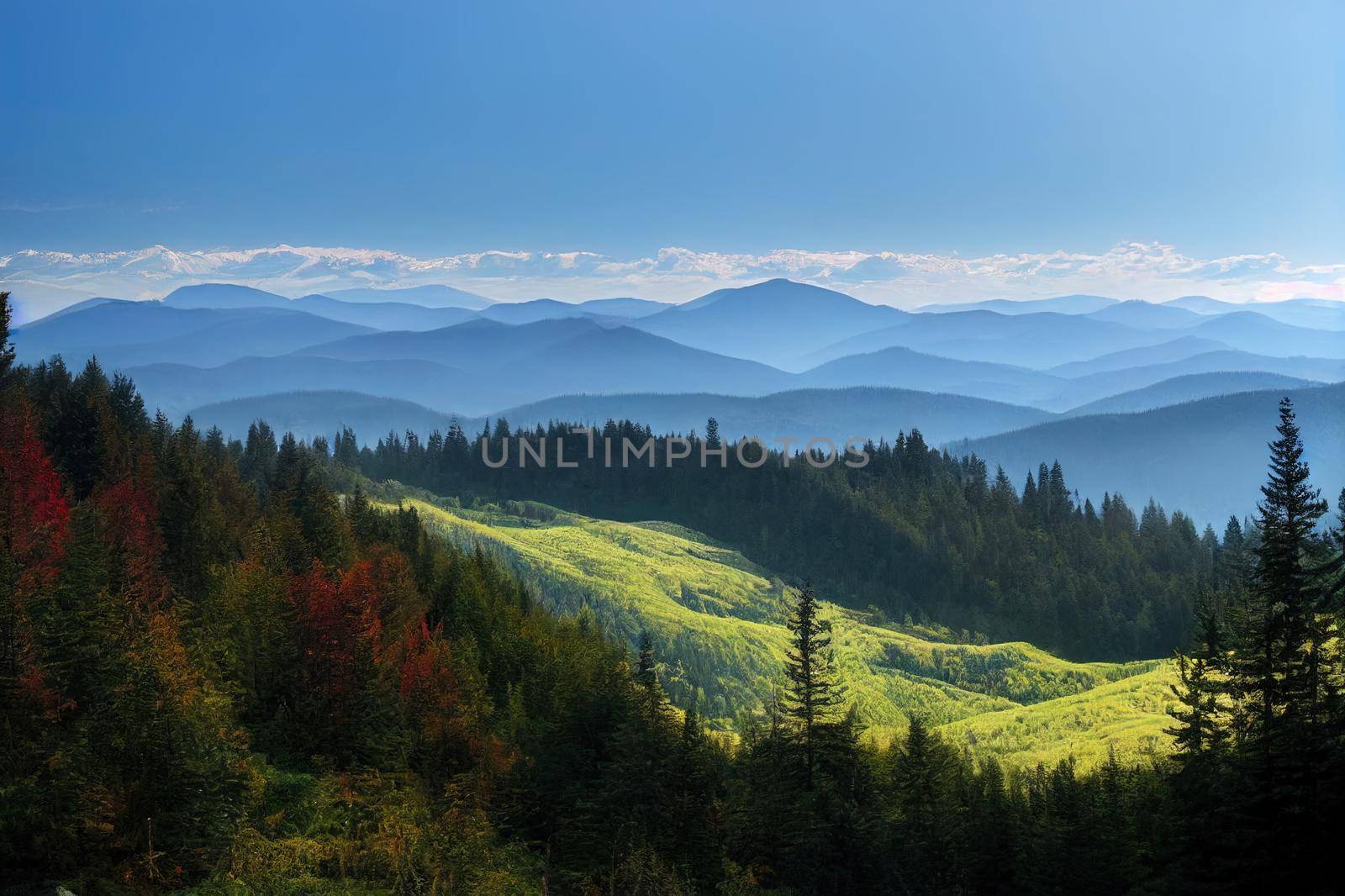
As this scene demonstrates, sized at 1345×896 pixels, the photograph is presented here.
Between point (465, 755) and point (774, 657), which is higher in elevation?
point (465, 755)

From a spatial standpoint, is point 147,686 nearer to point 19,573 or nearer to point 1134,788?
point 19,573

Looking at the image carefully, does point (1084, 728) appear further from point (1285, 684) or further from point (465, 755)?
point (465, 755)

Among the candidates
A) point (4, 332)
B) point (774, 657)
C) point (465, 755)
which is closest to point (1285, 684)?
point (465, 755)

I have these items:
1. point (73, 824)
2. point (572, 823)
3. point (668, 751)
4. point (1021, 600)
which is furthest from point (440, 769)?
point (1021, 600)

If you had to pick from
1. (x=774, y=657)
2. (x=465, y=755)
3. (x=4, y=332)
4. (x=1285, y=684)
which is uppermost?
(x=4, y=332)

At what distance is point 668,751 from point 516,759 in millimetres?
10198

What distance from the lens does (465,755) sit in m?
48.0

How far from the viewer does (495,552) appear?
138 metres

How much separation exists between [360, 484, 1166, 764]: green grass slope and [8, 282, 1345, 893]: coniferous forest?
89.3ft

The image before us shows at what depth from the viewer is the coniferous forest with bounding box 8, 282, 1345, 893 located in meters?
29.0

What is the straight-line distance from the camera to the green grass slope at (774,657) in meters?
93.6

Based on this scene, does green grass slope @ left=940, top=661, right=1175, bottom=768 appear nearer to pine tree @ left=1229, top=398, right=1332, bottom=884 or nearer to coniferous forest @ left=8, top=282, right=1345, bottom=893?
coniferous forest @ left=8, top=282, right=1345, bottom=893

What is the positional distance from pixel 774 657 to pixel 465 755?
86285 mm

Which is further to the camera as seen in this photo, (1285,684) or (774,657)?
(774,657)
